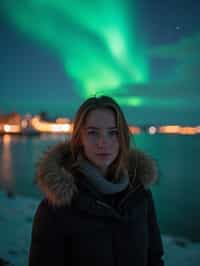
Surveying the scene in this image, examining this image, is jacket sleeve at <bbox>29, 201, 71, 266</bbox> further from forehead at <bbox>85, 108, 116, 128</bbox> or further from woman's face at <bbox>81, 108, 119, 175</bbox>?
forehead at <bbox>85, 108, 116, 128</bbox>

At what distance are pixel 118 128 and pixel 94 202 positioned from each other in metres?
0.48

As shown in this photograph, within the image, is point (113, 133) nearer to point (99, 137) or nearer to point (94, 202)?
point (99, 137)

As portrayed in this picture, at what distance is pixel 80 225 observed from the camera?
1277 millimetres

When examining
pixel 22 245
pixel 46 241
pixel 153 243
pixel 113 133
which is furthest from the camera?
pixel 22 245

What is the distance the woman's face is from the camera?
1391 millimetres

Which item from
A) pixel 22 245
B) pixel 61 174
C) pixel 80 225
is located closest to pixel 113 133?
pixel 61 174

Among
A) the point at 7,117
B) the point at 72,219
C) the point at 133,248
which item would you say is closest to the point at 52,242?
the point at 72,219

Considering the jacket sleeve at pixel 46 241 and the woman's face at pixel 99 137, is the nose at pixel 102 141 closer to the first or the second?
the woman's face at pixel 99 137

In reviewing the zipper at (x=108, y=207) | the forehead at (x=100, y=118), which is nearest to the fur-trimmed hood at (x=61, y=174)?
the zipper at (x=108, y=207)

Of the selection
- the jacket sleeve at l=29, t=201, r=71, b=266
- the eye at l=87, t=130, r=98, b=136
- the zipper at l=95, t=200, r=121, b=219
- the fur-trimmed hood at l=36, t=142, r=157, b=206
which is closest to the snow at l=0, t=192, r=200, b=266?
the jacket sleeve at l=29, t=201, r=71, b=266

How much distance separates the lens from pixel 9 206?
7602 millimetres

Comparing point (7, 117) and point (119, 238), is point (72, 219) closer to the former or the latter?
point (119, 238)

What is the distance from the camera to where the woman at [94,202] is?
49.3 inches

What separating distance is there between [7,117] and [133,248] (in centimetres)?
10518
